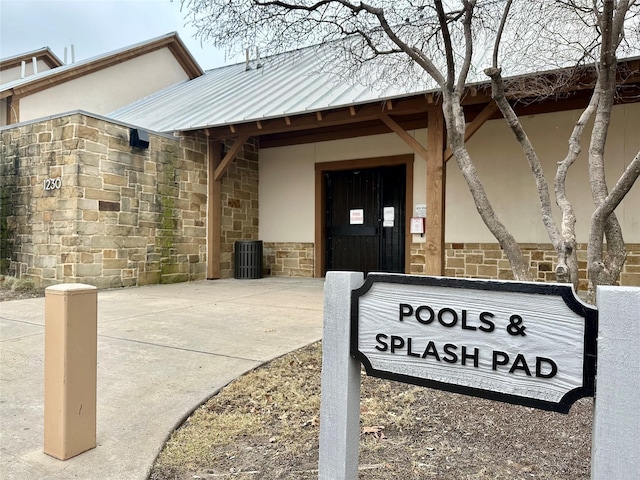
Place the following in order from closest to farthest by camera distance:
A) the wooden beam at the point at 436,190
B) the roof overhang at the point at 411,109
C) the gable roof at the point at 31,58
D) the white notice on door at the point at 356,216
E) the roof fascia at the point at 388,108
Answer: the roof overhang at the point at 411,109 < the roof fascia at the point at 388,108 < the wooden beam at the point at 436,190 < the white notice on door at the point at 356,216 < the gable roof at the point at 31,58

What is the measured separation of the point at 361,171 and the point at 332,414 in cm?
846

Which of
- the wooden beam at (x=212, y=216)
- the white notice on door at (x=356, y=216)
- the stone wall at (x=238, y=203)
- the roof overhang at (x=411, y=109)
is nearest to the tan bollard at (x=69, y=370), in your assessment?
the roof overhang at (x=411, y=109)

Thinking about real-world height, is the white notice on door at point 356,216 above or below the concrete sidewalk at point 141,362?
above

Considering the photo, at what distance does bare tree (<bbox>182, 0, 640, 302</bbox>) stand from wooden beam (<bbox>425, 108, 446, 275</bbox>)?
1764 mm

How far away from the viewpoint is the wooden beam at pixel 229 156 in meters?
9.17

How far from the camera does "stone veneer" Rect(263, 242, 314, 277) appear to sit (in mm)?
10203

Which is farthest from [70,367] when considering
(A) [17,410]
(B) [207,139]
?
(B) [207,139]

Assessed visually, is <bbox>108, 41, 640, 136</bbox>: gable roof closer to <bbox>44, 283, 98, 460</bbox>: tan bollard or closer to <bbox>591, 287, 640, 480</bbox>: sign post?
<bbox>44, 283, 98, 460</bbox>: tan bollard

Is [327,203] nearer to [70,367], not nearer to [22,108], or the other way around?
[22,108]

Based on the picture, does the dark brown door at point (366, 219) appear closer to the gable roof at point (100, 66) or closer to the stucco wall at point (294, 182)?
the stucco wall at point (294, 182)

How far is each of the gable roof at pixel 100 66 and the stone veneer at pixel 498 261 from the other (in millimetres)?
9241

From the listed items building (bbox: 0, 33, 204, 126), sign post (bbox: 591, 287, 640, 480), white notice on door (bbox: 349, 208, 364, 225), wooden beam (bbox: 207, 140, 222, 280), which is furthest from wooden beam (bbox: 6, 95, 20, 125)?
sign post (bbox: 591, 287, 640, 480)

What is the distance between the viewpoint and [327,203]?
10180mm

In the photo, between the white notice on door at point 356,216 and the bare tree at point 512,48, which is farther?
the white notice on door at point 356,216
